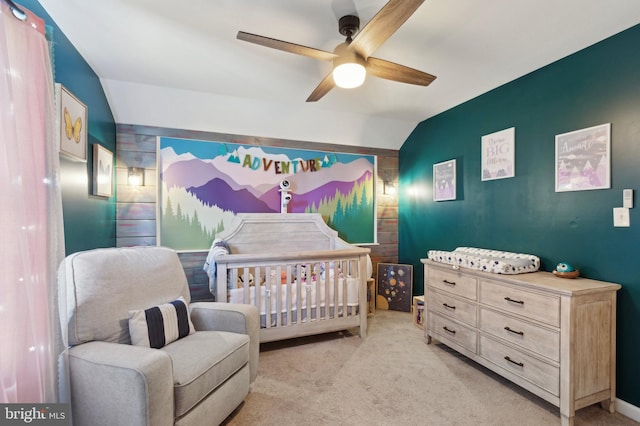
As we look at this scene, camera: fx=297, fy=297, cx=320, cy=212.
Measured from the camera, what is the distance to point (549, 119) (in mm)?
2396

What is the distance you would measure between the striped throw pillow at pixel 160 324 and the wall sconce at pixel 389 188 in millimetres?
3120

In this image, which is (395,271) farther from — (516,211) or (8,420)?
(8,420)

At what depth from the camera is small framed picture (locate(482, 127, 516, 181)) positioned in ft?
8.89

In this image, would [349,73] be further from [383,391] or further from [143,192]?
[143,192]

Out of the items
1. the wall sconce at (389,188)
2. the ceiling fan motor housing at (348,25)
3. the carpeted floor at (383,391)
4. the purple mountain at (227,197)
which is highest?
the ceiling fan motor housing at (348,25)

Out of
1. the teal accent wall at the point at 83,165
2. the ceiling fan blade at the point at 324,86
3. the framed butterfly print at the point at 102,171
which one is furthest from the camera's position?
the framed butterfly print at the point at 102,171

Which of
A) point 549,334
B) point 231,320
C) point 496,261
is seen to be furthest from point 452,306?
point 231,320

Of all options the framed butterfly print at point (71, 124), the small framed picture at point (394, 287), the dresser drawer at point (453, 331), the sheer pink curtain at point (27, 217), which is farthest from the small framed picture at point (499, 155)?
the framed butterfly print at point (71, 124)

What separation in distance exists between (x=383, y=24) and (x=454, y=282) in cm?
208

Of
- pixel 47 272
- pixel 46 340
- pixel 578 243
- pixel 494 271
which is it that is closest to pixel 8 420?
pixel 46 340

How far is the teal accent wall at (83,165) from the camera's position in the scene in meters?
2.03

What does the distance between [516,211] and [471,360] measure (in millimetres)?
1377

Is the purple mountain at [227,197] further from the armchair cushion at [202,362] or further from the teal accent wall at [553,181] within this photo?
the teal accent wall at [553,181]

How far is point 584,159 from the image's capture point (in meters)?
2.17
